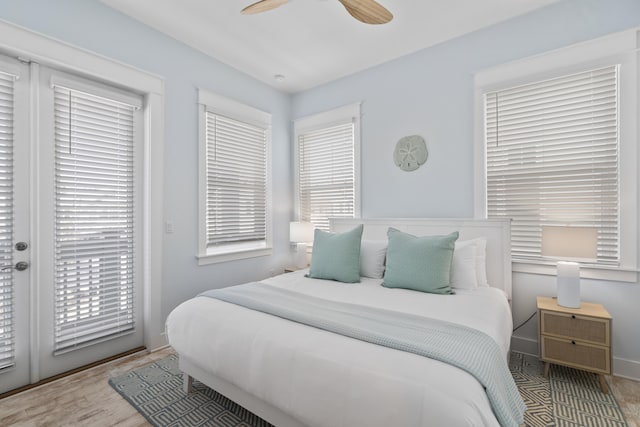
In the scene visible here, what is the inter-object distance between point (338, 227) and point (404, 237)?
1.27m

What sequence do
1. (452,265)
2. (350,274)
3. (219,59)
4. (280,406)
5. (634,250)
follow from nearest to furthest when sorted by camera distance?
(280,406) → (634,250) → (452,265) → (350,274) → (219,59)

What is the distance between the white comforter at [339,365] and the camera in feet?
3.66

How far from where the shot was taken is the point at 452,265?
8.27ft

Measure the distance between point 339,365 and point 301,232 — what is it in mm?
2685

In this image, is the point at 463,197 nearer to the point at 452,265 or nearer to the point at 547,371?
the point at 452,265

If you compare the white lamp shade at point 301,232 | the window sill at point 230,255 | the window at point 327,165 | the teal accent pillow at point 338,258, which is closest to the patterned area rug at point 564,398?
the teal accent pillow at point 338,258

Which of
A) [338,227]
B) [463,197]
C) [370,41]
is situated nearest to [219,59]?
[370,41]

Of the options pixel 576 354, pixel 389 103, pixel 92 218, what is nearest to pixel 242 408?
pixel 92 218

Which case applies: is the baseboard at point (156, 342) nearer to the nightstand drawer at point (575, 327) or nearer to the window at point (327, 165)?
the window at point (327, 165)

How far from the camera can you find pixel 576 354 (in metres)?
2.20

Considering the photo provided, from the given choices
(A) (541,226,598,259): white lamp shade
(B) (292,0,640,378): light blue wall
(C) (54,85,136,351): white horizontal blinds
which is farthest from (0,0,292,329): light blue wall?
(A) (541,226,598,259): white lamp shade

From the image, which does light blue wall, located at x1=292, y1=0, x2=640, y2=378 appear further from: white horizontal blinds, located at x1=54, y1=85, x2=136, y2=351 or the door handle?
the door handle

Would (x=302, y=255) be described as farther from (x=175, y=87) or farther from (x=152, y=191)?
(x=175, y=87)

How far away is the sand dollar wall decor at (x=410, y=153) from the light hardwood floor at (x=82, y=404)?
2.33m
